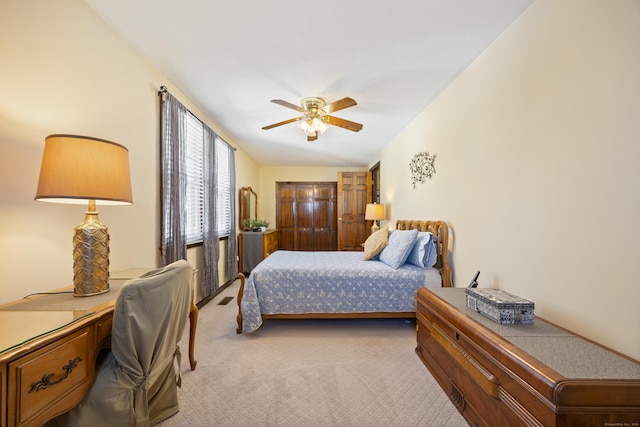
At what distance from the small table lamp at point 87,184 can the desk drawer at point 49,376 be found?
39 cm

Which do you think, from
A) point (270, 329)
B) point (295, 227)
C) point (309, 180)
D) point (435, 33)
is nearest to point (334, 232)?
point (295, 227)

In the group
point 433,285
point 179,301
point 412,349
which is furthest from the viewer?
point 433,285

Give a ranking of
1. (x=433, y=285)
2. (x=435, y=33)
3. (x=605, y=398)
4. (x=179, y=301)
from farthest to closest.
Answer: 1. (x=433, y=285)
2. (x=435, y=33)
3. (x=179, y=301)
4. (x=605, y=398)

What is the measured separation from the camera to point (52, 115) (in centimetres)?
143

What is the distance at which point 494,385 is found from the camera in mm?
1126

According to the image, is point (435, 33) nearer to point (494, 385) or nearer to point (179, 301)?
point (494, 385)

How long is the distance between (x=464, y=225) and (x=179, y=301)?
235 centimetres

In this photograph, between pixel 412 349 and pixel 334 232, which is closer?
pixel 412 349

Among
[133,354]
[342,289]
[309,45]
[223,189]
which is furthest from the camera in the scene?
[223,189]

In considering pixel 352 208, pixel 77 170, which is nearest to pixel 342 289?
pixel 77 170

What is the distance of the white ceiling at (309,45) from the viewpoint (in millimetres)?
1620

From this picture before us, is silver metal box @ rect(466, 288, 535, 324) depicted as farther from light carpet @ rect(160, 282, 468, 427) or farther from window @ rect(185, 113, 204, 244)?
window @ rect(185, 113, 204, 244)

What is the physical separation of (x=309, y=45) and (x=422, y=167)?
199cm

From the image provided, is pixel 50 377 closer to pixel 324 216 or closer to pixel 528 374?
pixel 528 374
